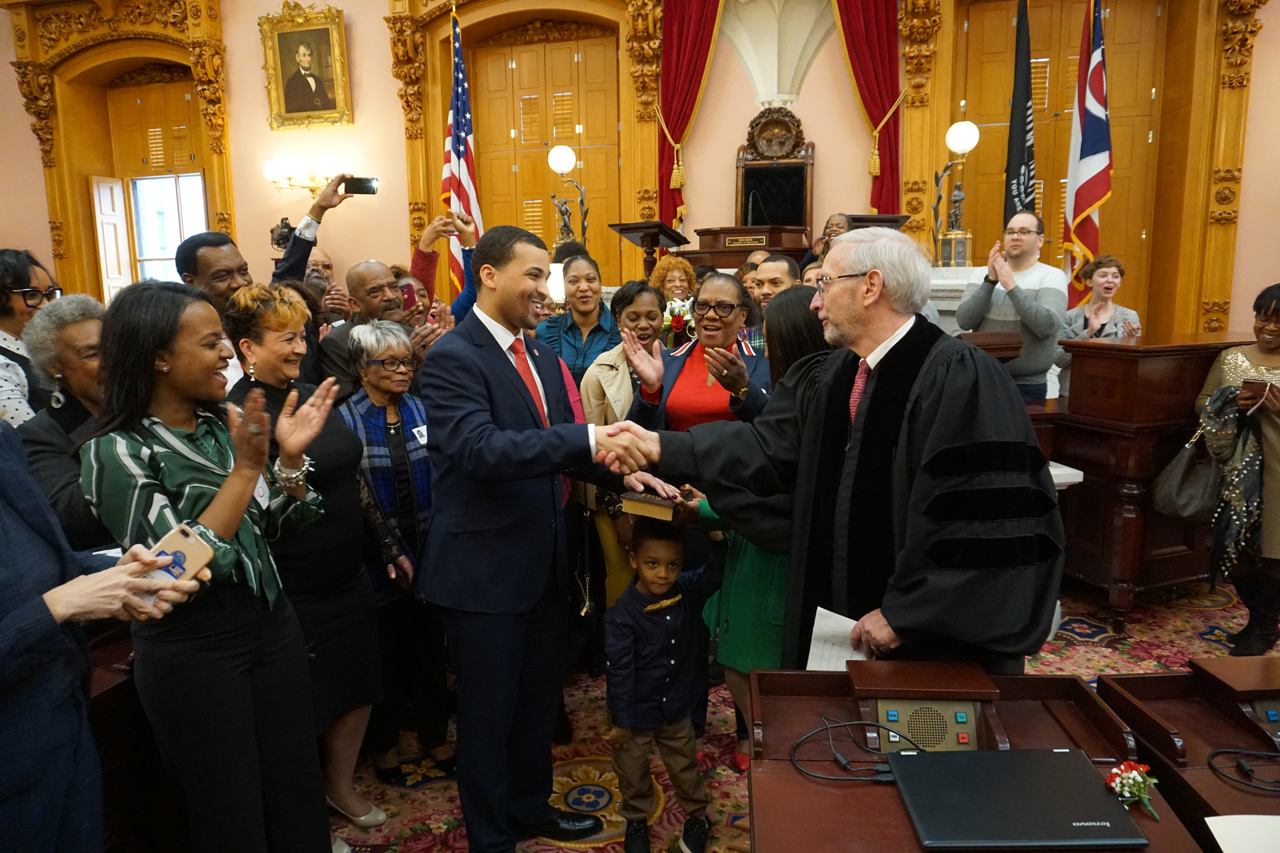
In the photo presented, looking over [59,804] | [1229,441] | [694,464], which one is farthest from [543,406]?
[1229,441]

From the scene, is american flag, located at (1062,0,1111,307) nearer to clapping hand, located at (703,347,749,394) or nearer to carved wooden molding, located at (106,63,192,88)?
clapping hand, located at (703,347,749,394)

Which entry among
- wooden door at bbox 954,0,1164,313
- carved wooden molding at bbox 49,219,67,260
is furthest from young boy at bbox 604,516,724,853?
carved wooden molding at bbox 49,219,67,260

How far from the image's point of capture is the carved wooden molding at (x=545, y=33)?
938cm

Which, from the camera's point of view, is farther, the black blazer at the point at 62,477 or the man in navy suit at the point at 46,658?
the black blazer at the point at 62,477

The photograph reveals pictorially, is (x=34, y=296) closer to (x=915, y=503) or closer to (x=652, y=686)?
(x=652, y=686)

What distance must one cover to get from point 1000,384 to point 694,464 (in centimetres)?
83

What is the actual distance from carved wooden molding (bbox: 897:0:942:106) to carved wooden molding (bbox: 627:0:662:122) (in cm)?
251

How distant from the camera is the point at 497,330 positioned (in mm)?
2297

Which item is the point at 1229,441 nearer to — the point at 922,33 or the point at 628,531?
the point at 628,531

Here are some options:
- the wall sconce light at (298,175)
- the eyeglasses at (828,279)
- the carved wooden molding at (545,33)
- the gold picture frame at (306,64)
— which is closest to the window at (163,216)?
the wall sconce light at (298,175)

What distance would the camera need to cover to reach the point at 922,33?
8008 mm

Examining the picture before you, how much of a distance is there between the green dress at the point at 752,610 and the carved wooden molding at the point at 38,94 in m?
12.4

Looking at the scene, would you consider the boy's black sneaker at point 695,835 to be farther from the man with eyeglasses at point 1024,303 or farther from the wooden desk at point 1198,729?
the man with eyeglasses at point 1024,303

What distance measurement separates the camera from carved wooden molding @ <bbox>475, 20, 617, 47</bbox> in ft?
30.8
